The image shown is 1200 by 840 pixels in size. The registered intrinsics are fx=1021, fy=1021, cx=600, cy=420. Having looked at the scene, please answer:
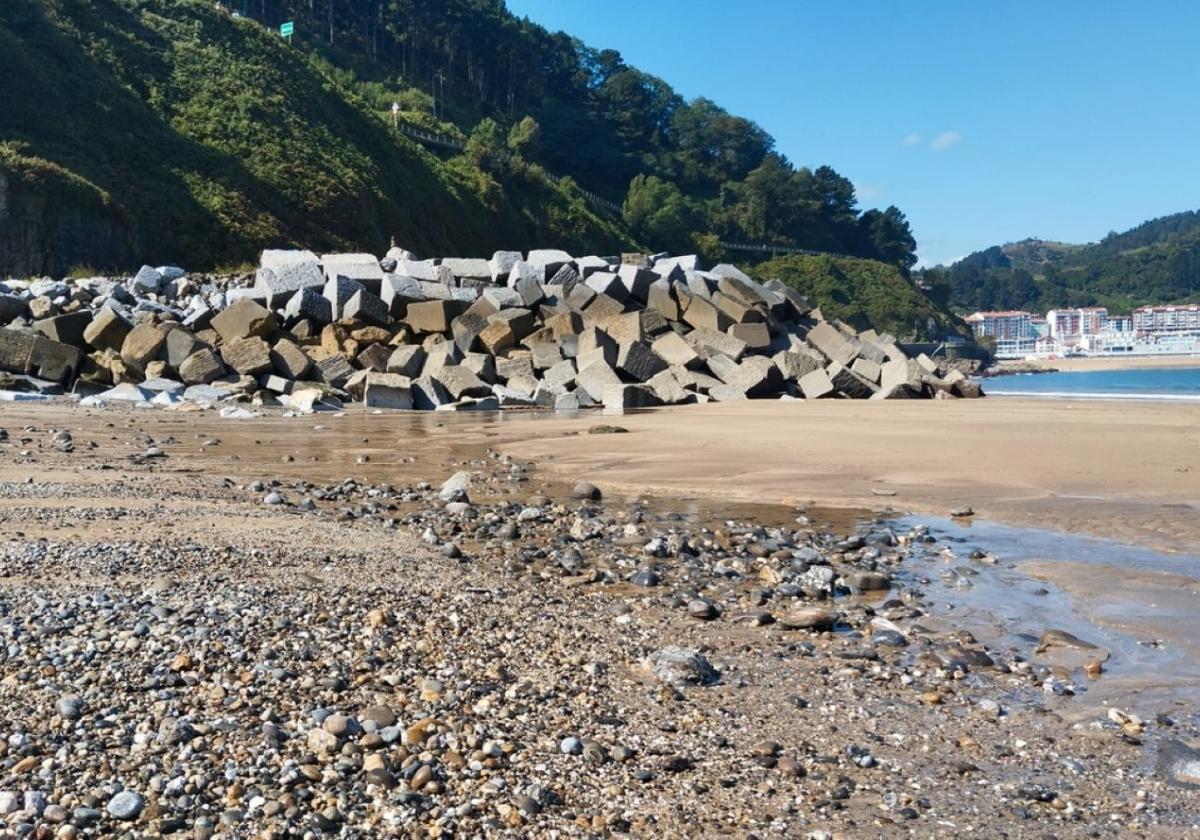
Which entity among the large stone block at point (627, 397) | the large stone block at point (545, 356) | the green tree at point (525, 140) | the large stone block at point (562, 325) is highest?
the green tree at point (525, 140)

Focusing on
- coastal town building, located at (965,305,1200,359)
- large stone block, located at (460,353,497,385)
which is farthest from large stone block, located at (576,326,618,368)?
→ coastal town building, located at (965,305,1200,359)

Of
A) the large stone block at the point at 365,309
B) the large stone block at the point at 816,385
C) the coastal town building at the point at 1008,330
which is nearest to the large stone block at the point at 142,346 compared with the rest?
the large stone block at the point at 365,309

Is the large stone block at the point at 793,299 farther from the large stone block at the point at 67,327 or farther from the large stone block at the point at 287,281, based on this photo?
the large stone block at the point at 67,327

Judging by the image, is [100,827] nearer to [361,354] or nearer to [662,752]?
[662,752]

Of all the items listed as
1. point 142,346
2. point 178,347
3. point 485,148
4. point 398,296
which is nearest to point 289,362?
point 178,347

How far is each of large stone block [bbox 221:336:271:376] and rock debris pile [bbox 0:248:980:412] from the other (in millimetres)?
19

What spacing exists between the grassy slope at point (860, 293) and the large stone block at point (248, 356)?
62410mm

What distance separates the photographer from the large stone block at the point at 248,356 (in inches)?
559

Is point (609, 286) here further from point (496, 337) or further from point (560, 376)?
point (560, 376)

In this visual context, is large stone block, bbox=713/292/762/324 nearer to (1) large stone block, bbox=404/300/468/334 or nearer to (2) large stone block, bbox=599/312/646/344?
(2) large stone block, bbox=599/312/646/344

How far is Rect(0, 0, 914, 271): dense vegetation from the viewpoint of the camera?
3112 cm

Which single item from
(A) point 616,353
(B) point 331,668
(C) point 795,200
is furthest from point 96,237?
(C) point 795,200

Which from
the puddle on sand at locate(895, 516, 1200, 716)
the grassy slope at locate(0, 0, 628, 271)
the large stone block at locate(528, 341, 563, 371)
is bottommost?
the puddle on sand at locate(895, 516, 1200, 716)

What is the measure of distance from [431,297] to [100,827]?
578 inches
